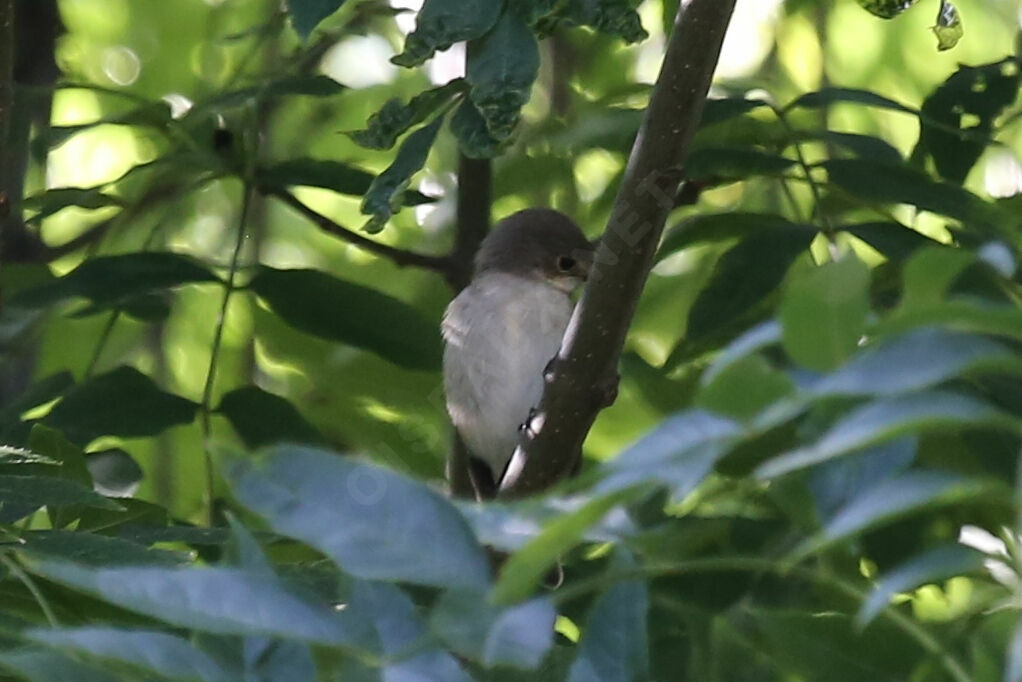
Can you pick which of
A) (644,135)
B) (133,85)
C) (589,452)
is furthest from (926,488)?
(133,85)

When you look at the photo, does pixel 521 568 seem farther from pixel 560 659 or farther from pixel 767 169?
pixel 767 169

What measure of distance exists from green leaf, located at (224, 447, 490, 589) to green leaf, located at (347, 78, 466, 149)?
1.38 metres

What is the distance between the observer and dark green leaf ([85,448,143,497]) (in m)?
3.16

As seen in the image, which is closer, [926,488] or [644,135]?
[926,488]

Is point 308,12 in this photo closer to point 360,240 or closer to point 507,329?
point 360,240

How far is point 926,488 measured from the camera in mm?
1158

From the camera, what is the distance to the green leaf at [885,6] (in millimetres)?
2648

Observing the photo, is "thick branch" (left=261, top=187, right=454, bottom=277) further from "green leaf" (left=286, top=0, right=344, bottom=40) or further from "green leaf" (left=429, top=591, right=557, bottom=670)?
"green leaf" (left=429, top=591, right=557, bottom=670)

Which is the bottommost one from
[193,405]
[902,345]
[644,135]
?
[193,405]

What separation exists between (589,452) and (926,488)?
282 centimetres

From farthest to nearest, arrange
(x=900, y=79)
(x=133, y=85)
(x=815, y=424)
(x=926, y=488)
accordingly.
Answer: (x=133, y=85), (x=900, y=79), (x=815, y=424), (x=926, y=488)

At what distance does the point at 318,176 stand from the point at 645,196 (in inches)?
47.6

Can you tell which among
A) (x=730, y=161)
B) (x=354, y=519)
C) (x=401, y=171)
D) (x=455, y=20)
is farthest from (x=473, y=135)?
(x=354, y=519)

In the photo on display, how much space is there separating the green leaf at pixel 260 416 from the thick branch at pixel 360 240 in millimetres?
571
